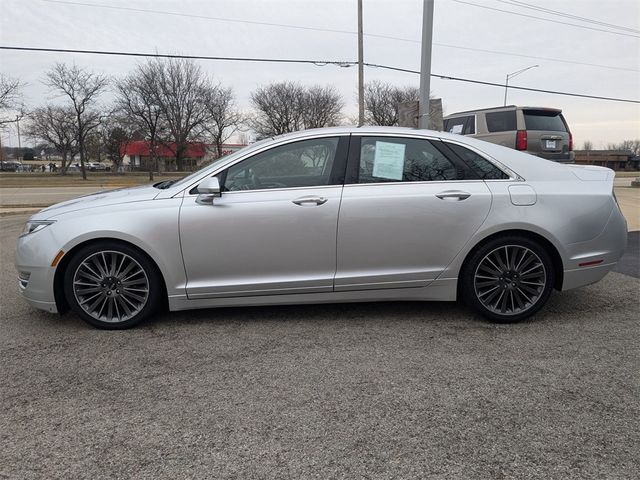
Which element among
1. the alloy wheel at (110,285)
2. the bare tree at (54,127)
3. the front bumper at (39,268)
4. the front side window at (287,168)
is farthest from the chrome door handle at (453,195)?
the bare tree at (54,127)

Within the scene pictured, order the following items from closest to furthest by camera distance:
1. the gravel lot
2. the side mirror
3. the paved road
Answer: the gravel lot, the side mirror, the paved road

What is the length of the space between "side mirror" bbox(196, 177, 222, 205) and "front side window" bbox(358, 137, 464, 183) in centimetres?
113

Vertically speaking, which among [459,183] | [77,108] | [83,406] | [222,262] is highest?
[77,108]

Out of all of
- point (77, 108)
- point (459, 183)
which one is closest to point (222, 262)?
point (459, 183)

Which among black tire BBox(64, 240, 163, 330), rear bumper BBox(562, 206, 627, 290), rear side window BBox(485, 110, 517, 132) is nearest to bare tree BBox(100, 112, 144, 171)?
rear side window BBox(485, 110, 517, 132)

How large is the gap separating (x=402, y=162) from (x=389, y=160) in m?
0.11

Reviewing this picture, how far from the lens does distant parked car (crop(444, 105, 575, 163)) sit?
11.1 m

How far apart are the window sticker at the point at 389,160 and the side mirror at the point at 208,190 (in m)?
1.26

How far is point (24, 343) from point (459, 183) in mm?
3573

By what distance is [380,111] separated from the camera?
5753 cm

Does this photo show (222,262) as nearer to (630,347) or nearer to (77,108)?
(630,347)

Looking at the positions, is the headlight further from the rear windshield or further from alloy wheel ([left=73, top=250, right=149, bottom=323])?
the rear windshield

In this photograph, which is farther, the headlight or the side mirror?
the headlight

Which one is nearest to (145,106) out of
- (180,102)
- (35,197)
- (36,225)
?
(180,102)
